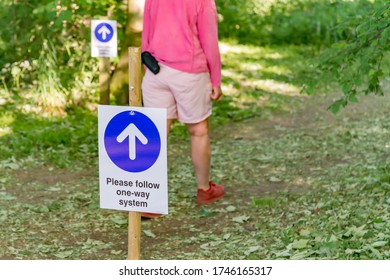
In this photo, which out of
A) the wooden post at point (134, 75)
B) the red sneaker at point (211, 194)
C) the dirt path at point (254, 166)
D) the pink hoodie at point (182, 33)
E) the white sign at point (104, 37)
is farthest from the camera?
the white sign at point (104, 37)

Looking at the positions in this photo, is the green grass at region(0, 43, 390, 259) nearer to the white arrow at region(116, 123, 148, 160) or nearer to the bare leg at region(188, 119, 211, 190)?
the bare leg at region(188, 119, 211, 190)

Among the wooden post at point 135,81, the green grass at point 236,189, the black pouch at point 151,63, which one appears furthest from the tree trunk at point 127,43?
the wooden post at point 135,81

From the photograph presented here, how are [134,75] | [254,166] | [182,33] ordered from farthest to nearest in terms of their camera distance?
[254,166] < [182,33] < [134,75]

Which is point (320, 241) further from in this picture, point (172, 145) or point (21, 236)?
point (172, 145)

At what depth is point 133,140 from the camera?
3.68m

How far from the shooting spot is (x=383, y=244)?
4.54 meters

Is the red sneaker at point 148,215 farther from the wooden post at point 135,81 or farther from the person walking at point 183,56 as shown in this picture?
the wooden post at point 135,81

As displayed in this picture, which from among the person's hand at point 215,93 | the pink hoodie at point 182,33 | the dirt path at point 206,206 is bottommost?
the dirt path at point 206,206

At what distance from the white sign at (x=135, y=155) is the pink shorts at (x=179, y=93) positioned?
184 cm

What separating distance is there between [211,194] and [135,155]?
2.40m

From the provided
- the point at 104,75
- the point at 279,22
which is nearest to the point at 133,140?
the point at 104,75

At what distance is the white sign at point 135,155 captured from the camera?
144 inches

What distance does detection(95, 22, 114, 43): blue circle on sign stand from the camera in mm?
7153

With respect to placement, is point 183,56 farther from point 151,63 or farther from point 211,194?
point 211,194
